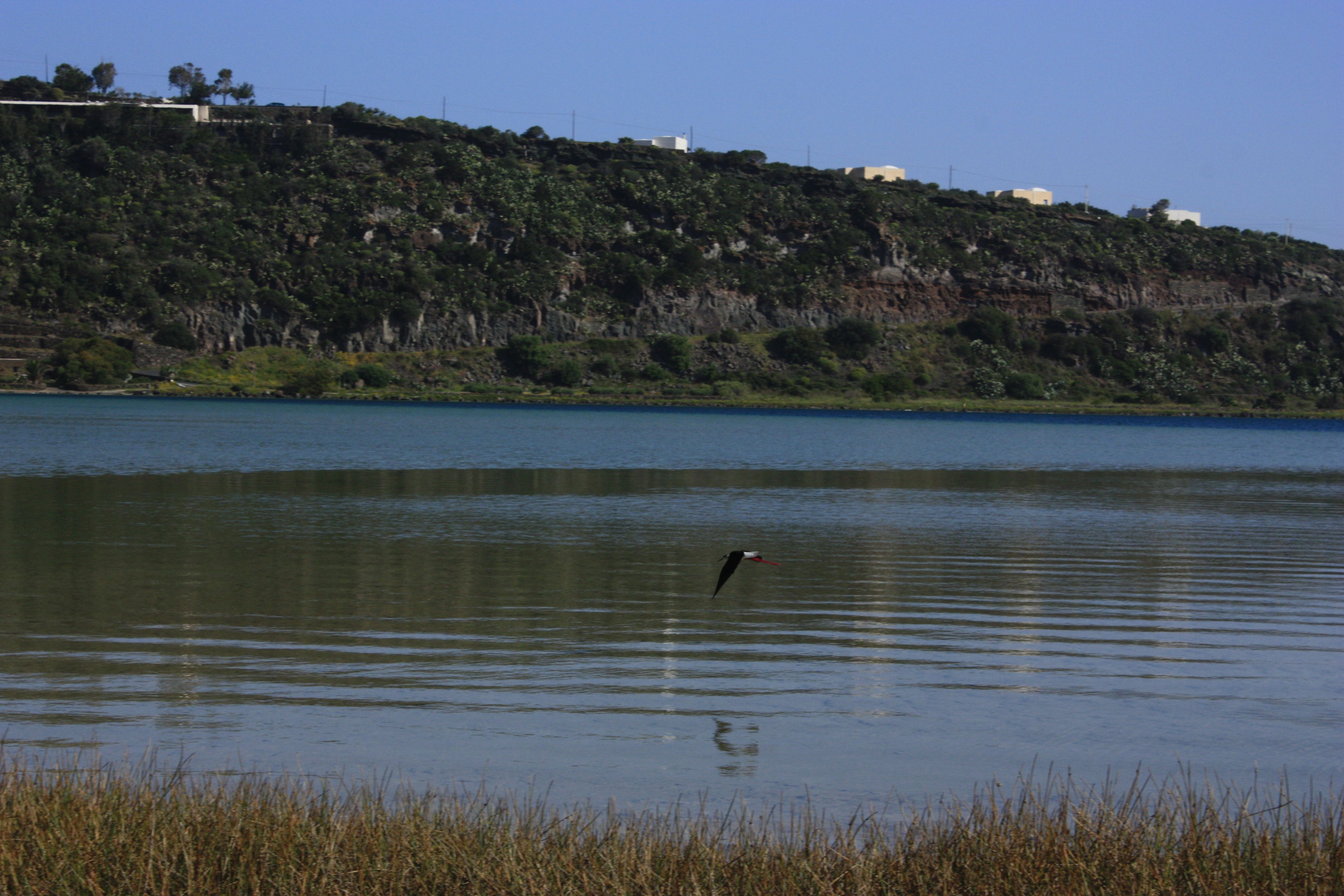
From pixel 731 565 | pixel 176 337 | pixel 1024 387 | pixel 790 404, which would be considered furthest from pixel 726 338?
pixel 731 565

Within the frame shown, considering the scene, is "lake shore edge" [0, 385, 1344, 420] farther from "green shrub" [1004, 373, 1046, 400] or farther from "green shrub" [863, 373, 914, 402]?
"green shrub" [863, 373, 914, 402]

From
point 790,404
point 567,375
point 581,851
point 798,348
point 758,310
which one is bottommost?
point 790,404

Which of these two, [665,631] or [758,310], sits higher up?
[758,310]

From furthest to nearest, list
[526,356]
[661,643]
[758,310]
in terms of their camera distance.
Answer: [758,310], [526,356], [661,643]

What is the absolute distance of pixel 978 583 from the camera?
16.6m

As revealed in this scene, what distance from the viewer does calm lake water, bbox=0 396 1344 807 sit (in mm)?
8336

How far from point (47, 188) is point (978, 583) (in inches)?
4942

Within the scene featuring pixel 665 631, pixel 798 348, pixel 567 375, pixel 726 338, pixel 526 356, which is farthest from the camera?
pixel 726 338

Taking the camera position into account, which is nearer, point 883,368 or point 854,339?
point 883,368

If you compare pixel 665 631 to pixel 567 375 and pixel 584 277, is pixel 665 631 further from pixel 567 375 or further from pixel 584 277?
pixel 584 277

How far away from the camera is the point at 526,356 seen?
125 meters

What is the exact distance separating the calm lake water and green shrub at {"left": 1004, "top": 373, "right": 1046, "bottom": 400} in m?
98.1

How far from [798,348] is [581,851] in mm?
128279

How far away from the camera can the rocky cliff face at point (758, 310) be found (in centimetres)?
11956
